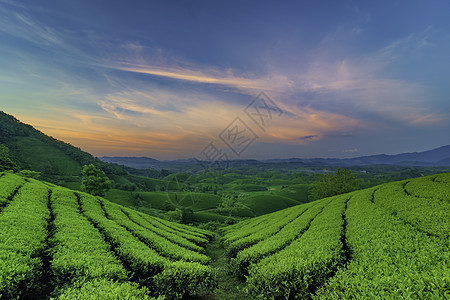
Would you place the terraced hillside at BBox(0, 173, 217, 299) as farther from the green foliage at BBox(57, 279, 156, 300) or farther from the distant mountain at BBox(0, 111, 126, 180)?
the distant mountain at BBox(0, 111, 126, 180)

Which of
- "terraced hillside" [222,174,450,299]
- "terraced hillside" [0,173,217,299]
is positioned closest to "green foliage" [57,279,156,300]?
"terraced hillside" [0,173,217,299]

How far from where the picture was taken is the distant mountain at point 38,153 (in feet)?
379

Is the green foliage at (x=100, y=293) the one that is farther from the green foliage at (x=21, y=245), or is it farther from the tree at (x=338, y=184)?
the tree at (x=338, y=184)

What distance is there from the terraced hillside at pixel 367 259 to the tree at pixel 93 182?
43.6 meters

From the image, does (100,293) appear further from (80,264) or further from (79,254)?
(79,254)

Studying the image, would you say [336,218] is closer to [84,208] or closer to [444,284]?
[444,284]

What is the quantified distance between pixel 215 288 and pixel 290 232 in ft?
24.8

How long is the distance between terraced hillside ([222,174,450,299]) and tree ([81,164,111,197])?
43562mm

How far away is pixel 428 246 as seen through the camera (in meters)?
7.15

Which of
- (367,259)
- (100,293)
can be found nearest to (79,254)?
Answer: (100,293)

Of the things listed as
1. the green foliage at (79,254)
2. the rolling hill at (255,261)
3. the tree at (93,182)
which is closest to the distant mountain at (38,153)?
the tree at (93,182)

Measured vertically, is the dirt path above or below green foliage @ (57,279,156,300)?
below

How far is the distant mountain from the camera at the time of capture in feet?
379

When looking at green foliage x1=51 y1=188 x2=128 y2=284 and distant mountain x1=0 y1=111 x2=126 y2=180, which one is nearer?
green foliage x1=51 y1=188 x2=128 y2=284
